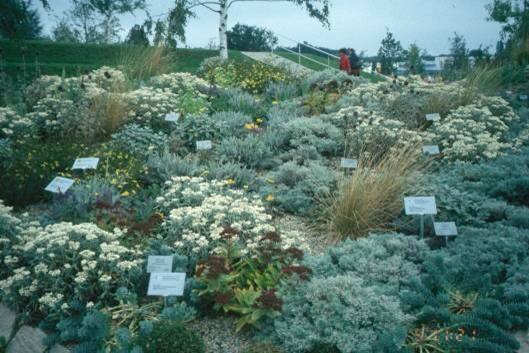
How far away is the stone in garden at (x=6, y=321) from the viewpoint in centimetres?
360

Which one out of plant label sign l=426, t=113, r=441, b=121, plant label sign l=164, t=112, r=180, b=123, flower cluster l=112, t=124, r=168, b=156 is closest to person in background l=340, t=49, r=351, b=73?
plant label sign l=426, t=113, r=441, b=121

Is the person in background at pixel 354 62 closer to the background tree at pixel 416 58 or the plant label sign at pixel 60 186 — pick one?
the background tree at pixel 416 58

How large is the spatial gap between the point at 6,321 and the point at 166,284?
1310 mm

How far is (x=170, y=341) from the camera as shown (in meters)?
3.09

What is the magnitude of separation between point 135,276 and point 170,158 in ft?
9.02

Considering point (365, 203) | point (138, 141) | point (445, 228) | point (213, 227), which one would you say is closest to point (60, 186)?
point (213, 227)

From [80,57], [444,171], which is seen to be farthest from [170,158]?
[80,57]

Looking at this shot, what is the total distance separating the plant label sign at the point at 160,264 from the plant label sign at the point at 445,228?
246cm

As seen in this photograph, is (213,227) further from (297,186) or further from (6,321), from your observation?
(297,186)

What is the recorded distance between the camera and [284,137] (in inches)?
301

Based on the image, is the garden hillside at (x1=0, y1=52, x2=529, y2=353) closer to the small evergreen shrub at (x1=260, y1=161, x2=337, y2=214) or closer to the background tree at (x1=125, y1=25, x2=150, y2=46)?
the small evergreen shrub at (x1=260, y1=161, x2=337, y2=214)

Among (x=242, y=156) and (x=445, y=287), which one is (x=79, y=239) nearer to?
(x=445, y=287)

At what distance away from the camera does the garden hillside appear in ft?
11.1

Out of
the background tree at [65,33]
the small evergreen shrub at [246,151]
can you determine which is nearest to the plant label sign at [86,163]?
the small evergreen shrub at [246,151]
